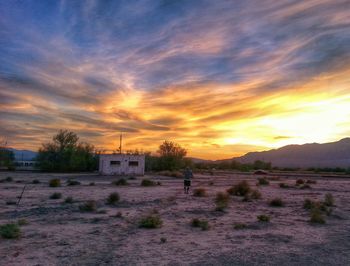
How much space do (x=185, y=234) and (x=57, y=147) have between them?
234 ft

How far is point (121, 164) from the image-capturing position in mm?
70375

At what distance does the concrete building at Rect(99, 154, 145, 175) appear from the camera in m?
69.8

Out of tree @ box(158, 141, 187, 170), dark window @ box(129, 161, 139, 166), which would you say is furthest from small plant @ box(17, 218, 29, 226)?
tree @ box(158, 141, 187, 170)

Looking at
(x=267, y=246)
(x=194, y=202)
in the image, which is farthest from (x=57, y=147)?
(x=267, y=246)

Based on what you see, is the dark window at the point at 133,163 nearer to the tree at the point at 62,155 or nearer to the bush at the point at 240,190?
the tree at the point at 62,155

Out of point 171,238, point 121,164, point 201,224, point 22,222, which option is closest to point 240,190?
point 201,224

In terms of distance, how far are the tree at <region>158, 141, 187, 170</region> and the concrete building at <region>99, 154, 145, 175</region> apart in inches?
1127

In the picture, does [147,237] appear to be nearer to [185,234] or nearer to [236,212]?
[185,234]

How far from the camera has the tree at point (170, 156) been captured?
9975 cm

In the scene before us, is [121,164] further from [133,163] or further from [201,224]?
[201,224]

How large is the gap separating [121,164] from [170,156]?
31856 mm

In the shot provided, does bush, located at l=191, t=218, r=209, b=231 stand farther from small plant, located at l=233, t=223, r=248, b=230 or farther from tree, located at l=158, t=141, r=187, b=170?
tree, located at l=158, t=141, r=187, b=170

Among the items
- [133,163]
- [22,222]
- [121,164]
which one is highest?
[133,163]

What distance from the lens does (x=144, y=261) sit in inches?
463
